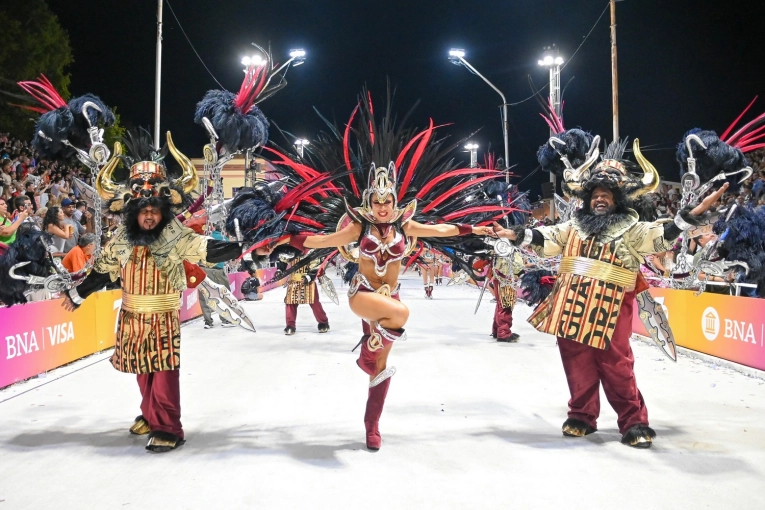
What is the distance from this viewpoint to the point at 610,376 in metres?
4.45

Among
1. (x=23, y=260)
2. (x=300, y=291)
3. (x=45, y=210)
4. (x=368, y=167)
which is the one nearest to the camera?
(x=368, y=167)

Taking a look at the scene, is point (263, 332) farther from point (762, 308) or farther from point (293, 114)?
point (293, 114)

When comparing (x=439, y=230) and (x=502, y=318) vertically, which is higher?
(x=439, y=230)

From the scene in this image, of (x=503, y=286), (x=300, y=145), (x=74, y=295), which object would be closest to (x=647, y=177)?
(x=300, y=145)

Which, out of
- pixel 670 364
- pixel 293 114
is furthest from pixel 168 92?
pixel 670 364

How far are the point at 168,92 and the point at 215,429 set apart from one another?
56.6 ft

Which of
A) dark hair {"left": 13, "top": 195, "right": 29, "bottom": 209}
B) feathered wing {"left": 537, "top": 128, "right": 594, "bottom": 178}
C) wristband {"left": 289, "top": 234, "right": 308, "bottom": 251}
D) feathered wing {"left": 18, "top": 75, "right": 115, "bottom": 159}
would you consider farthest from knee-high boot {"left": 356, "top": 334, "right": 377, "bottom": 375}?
dark hair {"left": 13, "top": 195, "right": 29, "bottom": 209}

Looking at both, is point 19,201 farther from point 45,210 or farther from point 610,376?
point 610,376

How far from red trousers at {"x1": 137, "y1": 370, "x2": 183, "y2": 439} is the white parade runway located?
0.58 feet

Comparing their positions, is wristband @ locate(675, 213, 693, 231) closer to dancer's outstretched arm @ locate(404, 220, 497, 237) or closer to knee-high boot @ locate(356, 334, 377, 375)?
dancer's outstretched arm @ locate(404, 220, 497, 237)

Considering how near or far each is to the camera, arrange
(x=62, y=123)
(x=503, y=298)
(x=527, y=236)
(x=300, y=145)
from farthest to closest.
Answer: (x=503, y=298), (x=62, y=123), (x=300, y=145), (x=527, y=236)

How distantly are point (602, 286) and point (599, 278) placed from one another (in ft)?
0.20

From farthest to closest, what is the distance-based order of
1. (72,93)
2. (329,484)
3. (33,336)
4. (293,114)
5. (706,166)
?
1. (72,93)
2. (293,114)
3. (33,336)
4. (706,166)
5. (329,484)

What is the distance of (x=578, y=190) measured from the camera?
4809 mm
